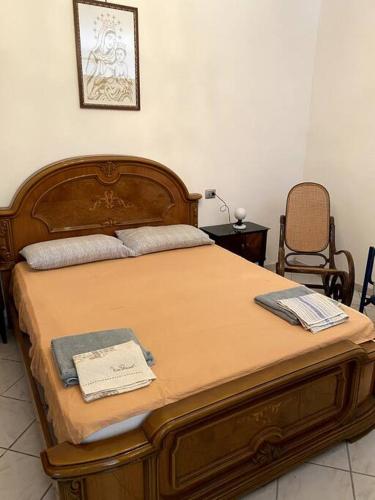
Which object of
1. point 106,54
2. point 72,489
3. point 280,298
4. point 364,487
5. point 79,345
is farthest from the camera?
point 106,54

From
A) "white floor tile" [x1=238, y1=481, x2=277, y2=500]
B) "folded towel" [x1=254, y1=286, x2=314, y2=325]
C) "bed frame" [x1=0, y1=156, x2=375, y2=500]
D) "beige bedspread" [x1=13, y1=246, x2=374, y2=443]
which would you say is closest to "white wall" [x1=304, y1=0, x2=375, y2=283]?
"beige bedspread" [x1=13, y1=246, x2=374, y2=443]

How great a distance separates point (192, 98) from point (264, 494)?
2784 millimetres

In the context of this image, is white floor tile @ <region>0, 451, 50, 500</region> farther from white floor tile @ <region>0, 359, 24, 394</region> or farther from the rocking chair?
the rocking chair

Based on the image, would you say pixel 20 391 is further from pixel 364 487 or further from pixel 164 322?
pixel 364 487

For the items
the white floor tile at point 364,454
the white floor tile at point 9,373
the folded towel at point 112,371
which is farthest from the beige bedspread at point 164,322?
the white floor tile at point 364,454

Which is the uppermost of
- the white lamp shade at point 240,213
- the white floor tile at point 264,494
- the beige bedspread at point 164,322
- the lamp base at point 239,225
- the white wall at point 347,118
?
the white wall at point 347,118

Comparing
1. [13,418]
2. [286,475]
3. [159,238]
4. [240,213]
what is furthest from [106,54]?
[286,475]

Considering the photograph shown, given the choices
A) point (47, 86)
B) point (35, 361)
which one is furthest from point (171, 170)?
point (35, 361)

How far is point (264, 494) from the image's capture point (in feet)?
5.23

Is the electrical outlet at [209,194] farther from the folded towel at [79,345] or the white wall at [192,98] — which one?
the folded towel at [79,345]

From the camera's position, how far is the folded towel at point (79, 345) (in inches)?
53.2

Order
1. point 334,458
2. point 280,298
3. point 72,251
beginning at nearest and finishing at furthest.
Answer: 1. point 334,458
2. point 280,298
3. point 72,251

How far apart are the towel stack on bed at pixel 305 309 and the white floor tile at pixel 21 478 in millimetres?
1296

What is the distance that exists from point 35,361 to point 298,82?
11.1 feet
